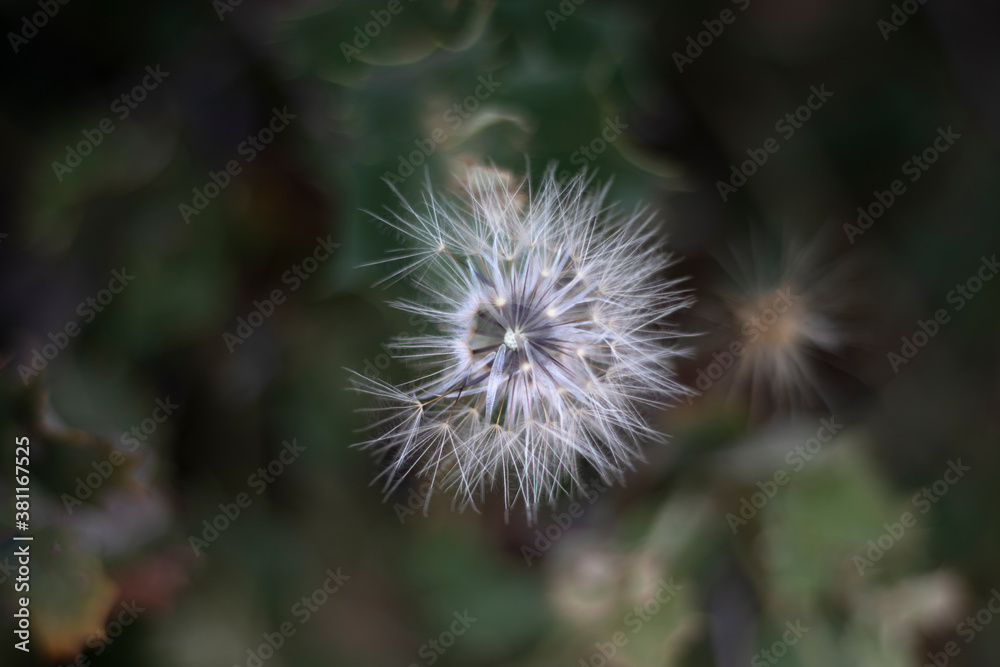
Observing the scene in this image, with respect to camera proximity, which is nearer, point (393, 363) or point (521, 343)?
point (521, 343)

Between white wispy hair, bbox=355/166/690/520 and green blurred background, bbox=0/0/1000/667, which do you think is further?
green blurred background, bbox=0/0/1000/667

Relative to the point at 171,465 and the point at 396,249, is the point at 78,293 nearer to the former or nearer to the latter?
the point at 171,465

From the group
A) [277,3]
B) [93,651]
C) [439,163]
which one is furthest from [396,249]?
[93,651]

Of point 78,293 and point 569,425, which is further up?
point 569,425
